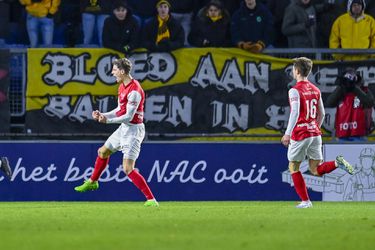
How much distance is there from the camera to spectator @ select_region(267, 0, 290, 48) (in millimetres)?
22219

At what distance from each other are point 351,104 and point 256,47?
195cm

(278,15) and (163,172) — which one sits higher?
(278,15)

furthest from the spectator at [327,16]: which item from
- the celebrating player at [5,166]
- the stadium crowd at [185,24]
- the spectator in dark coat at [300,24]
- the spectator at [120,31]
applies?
the celebrating player at [5,166]

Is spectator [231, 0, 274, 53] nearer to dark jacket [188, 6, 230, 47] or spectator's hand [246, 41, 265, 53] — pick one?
spectator's hand [246, 41, 265, 53]

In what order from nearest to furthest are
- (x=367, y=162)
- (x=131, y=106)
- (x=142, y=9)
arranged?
(x=131, y=106)
(x=367, y=162)
(x=142, y=9)

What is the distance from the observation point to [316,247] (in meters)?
10.7

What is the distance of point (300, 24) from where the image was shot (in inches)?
855

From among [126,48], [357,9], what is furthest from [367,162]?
[126,48]

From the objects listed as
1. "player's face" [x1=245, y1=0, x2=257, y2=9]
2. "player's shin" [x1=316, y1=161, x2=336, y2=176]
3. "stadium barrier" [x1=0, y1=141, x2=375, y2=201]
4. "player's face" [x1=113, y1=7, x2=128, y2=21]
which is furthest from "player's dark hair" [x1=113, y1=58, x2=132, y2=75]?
"player's face" [x1=245, y1=0, x2=257, y2=9]

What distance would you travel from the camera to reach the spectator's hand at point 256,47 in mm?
21422

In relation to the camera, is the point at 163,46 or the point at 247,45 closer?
the point at 163,46

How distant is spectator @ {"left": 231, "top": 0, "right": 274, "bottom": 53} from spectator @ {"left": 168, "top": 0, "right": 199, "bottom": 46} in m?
0.89

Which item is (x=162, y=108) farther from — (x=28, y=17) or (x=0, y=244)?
(x=0, y=244)

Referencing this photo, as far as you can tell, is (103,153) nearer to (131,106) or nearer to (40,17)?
(131,106)
